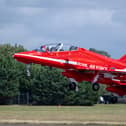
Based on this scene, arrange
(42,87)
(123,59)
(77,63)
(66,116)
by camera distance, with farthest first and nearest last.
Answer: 1. (42,87)
2. (123,59)
3. (77,63)
4. (66,116)

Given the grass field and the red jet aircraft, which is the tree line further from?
the red jet aircraft

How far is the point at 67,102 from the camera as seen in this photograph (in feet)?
330

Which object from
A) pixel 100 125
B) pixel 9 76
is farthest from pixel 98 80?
→ pixel 9 76

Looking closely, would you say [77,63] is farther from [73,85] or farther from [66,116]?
→ [66,116]

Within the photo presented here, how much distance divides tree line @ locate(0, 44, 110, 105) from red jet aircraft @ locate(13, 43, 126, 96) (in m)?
43.9

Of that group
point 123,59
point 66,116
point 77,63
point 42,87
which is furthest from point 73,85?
point 42,87

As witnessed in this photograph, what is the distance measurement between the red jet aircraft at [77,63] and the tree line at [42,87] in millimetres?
43868

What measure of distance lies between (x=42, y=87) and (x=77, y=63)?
5098cm

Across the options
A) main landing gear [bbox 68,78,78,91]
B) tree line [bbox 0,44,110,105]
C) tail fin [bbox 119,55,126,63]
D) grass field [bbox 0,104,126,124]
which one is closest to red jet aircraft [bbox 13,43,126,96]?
main landing gear [bbox 68,78,78,91]

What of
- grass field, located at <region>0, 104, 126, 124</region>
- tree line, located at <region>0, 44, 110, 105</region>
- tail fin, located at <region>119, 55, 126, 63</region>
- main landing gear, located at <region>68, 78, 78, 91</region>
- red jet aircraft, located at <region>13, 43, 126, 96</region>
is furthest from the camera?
tree line, located at <region>0, 44, 110, 105</region>

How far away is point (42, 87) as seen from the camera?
10331 centimetres

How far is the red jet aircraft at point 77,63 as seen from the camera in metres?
51.0

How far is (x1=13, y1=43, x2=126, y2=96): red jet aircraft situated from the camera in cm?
5100

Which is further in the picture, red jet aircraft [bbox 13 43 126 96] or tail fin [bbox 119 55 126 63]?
tail fin [bbox 119 55 126 63]
